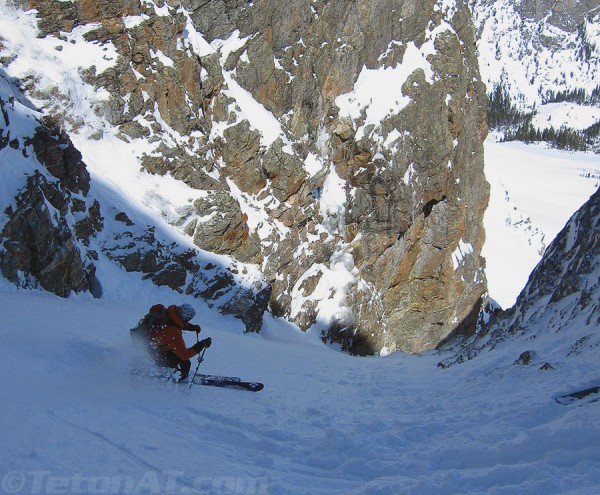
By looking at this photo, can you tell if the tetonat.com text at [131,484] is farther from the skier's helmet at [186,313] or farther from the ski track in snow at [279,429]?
the skier's helmet at [186,313]

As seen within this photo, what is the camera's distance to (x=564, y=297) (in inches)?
478

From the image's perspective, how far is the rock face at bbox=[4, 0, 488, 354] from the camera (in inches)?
1030

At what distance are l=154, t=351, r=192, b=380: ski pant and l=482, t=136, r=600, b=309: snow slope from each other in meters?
46.6

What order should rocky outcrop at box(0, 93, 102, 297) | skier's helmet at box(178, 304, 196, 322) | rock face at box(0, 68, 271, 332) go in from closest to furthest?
skier's helmet at box(178, 304, 196, 322) < rocky outcrop at box(0, 93, 102, 297) < rock face at box(0, 68, 271, 332)

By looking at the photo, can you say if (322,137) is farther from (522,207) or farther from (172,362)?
(522,207)

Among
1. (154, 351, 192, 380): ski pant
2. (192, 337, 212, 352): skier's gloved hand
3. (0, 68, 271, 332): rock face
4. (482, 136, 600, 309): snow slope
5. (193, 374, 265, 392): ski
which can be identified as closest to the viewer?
(154, 351, 192, 380): ski pant

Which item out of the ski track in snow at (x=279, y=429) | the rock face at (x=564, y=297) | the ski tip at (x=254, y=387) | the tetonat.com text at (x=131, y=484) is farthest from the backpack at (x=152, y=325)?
the rock face at (x=564, y=297)

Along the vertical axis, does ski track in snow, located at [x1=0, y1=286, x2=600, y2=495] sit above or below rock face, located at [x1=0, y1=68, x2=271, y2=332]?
below

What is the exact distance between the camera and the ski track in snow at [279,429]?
4.48 meters

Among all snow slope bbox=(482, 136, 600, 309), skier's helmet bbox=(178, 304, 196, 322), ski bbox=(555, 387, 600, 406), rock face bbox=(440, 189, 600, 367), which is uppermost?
snow slope bbox=(482, 136, 600, 309)

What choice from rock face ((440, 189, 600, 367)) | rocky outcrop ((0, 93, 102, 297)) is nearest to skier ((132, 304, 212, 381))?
rock face ((440, 189, 600, 367))

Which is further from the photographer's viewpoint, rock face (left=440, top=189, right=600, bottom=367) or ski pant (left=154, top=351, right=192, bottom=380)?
rock face (left=440, top=189, right=600, bottom=367)

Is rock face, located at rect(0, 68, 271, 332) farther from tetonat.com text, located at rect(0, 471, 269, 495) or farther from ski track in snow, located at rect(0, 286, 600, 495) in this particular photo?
tetonat.com text, located at rect(0, 471, 269, 495)

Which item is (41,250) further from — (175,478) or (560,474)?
(560,474)
